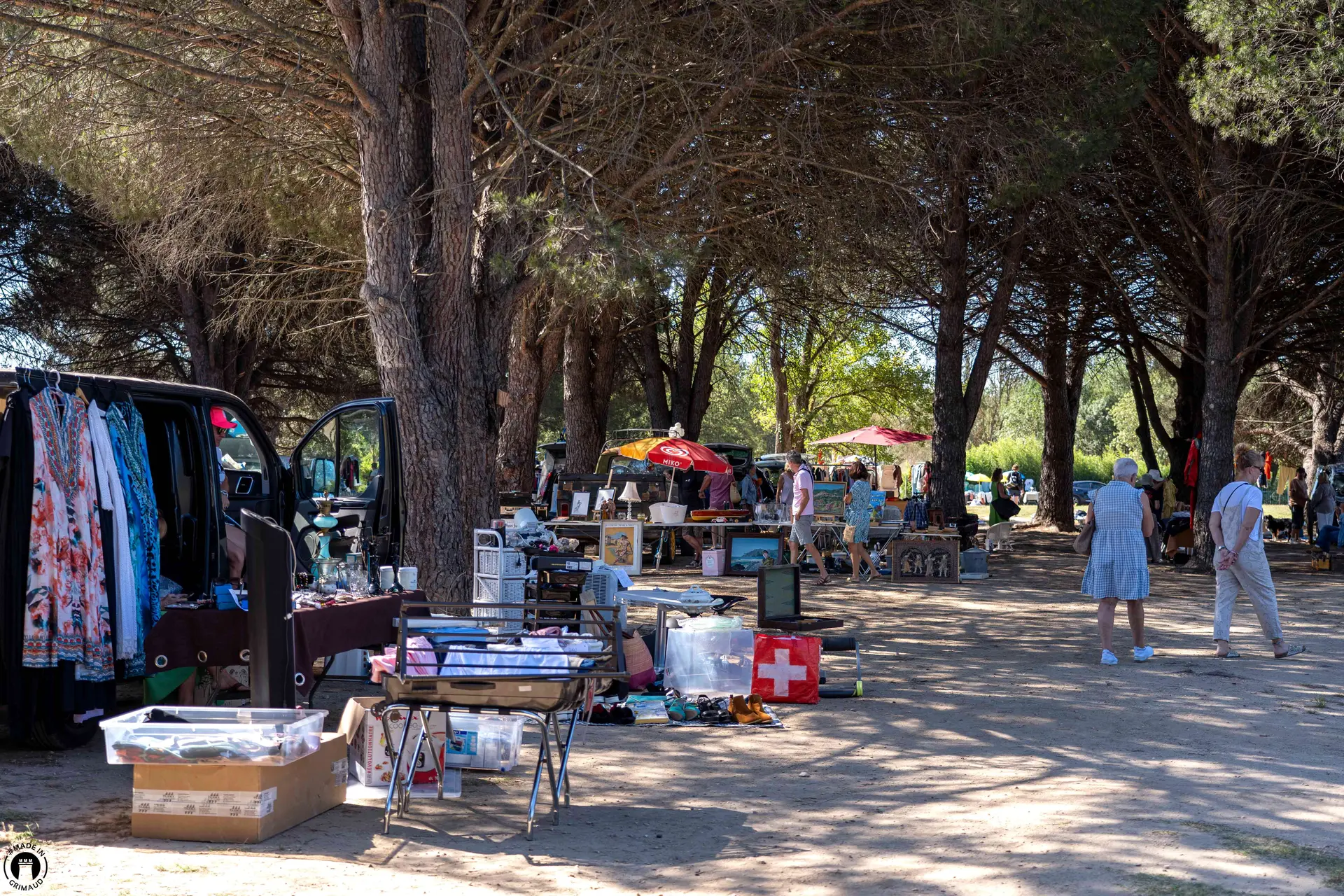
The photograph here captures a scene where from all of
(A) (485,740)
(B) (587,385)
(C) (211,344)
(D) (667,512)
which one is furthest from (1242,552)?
(C) (211,344)

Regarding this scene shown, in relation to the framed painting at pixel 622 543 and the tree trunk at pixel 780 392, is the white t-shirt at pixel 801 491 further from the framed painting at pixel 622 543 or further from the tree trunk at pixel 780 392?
the tree trunk at pixel 780 392

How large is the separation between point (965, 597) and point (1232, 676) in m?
5.91

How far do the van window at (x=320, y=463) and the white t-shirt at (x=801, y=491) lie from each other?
279 inches

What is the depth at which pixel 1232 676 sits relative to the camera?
30.0ft

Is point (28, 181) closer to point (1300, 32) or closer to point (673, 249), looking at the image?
point (673, 249)

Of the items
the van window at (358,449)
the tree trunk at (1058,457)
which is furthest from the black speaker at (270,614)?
the tree trunk at (1058,457)

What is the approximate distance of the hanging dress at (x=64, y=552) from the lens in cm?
593

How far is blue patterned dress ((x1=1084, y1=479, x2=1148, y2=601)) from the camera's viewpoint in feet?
31.2

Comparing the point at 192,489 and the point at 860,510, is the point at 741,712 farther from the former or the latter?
the point at 860,510

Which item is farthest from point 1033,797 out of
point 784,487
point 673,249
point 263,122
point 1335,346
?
point 1335,346

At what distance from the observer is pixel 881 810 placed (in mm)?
5469

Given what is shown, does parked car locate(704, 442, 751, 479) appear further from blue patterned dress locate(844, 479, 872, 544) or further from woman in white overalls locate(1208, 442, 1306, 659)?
woman in white overalls locate(1208, 442, 1306, 659)

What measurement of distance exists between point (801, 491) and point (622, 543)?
2731 millimetres

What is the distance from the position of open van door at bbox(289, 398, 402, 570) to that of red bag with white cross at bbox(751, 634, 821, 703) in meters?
3.10
